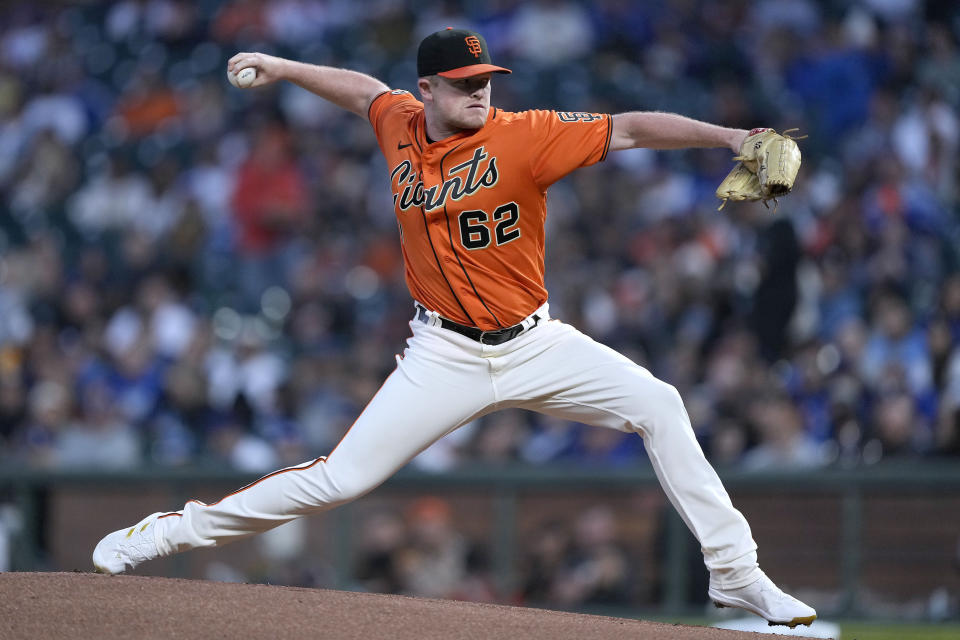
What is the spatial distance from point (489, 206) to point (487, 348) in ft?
1.50

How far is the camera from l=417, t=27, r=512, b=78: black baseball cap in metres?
4.21

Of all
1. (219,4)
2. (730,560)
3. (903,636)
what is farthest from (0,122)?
(730,560)

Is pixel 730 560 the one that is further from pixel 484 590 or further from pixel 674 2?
pixel 674 2

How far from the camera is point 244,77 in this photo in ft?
14.7

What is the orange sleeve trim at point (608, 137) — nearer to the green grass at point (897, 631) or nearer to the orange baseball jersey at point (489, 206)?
the orange baseball jersey at point (489, 206)

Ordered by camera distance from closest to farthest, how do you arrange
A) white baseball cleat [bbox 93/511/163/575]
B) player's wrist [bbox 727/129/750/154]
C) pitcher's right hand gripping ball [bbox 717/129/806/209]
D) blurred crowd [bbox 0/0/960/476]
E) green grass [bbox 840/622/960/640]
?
pitcher's right hand gripping ball [bbox 717/129/806/209] < player's wrist [bbox 727/129/750/154] < white baseball cleat [bbox 93/511/163/575] < green grass [bbox 840/622/960/640] < blurred crowd [bbox 0/0/960/476]

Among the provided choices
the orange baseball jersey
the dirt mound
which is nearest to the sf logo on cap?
the orange baseball jersey

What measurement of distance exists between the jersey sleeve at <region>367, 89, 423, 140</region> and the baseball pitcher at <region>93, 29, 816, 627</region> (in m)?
0.17

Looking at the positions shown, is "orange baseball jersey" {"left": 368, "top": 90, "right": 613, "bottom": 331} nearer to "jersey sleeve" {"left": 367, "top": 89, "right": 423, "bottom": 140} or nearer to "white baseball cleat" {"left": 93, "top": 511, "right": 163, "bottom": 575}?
"jersey sleeve" {"left": 367, "top": 89, "right": 423, "bottom": 140}

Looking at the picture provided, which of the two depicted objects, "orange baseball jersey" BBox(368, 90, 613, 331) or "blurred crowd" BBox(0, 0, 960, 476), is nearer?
"orange baseball jersey" BBox(368, 90, 613, 331)

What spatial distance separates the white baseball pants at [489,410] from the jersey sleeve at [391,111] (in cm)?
72

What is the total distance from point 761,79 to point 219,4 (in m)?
5.54

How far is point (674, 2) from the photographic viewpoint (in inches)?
434

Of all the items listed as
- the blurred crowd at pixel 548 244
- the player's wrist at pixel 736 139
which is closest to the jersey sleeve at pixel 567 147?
the player's wrist at pixel 736 139
